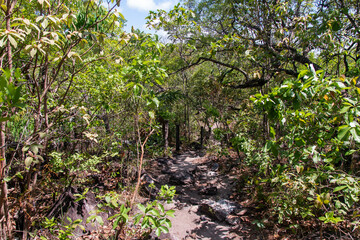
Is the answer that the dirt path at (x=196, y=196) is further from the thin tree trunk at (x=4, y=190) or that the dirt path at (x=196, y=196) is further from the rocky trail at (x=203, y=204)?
the thin tree trunk at (x=4, y=190)

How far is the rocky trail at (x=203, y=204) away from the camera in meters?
3.94

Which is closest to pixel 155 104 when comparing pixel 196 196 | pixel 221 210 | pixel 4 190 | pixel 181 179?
pixel 4 190

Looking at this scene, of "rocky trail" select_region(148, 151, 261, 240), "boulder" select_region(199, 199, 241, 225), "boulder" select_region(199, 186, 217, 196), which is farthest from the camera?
"boulder" select_region(199, 186, 217, 196)

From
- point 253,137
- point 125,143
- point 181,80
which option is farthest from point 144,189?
point 181,80

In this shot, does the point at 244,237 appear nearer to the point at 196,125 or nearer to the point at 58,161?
the point at 58,161

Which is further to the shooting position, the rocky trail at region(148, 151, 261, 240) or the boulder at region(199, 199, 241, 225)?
the boulder at region(199, 199, 241, 225)

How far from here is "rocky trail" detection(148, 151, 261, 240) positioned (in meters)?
3.94

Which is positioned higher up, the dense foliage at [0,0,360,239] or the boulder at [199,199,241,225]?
the dense foliage at [0,0,360,239]

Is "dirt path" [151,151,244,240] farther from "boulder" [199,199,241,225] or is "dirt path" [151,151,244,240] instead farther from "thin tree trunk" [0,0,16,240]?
"thin tree trunk" [0,0,16,240]

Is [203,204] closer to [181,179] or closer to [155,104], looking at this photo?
[181,179]

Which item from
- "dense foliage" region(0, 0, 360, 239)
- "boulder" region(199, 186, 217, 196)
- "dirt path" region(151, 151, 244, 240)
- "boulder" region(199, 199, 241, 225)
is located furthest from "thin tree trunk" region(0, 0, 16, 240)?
"boulder" region(199, 186, 217, 196)

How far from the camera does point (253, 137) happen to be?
19.4ft

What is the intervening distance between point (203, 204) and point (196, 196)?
0.90 m

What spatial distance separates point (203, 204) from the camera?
184 inches
